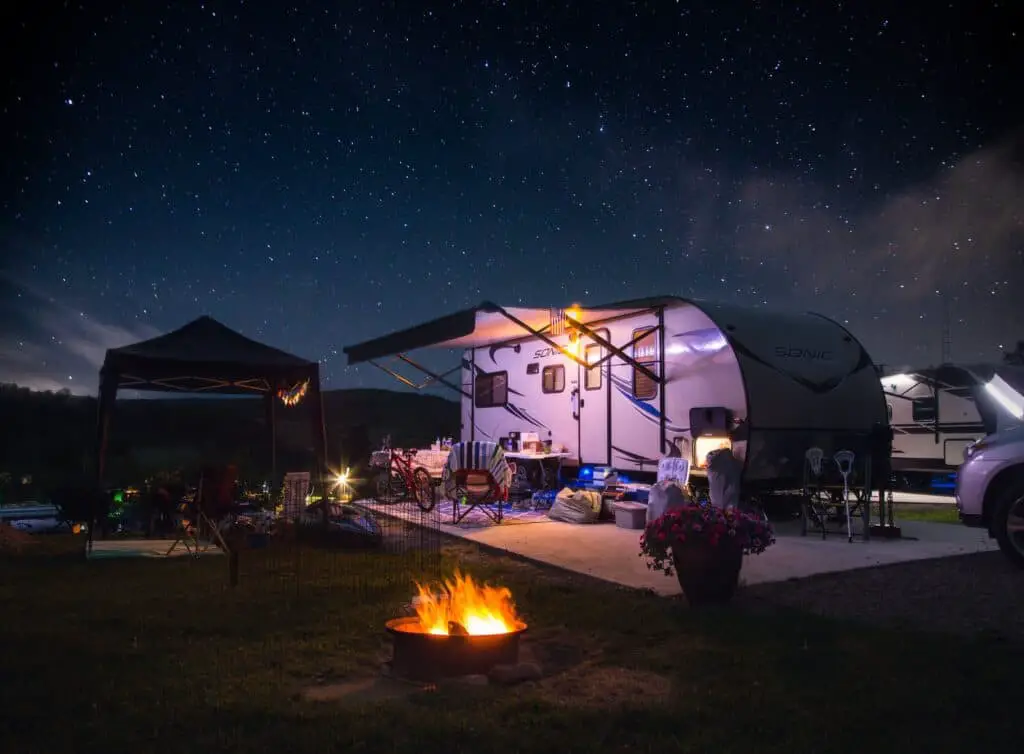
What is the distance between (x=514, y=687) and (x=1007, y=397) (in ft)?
21.2

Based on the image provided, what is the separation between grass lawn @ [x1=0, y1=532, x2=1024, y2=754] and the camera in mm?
3410

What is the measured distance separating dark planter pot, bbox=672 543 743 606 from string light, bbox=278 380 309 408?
19.0ft

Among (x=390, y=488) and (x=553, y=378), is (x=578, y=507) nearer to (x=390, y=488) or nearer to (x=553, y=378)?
(x=553, y=378)

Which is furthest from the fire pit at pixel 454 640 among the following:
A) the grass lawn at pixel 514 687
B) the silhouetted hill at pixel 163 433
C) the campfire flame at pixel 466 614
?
the silhouetted hill at pixel 163 433

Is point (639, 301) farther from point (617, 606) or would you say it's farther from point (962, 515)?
point (617, 606)

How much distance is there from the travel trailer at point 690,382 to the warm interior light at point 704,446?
0.7 inches

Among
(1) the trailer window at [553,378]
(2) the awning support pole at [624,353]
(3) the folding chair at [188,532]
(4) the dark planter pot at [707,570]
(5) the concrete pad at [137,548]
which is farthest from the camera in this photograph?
(1) the trailer window at [553,378]

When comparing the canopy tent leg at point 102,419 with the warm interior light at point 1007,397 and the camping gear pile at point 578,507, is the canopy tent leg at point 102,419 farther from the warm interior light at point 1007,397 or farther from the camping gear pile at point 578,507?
the warm interior light at point 1007,397

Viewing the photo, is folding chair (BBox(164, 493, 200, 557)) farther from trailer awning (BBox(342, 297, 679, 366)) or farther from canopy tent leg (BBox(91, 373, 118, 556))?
trailer awning (BBox(342, 297, 679, 366))

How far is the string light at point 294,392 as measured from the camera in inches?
405

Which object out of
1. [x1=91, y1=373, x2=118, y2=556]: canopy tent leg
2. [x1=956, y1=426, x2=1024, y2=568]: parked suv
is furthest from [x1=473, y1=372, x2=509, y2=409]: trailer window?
[x1=956, y1=426, x2=1024, y2=568]: parked suv

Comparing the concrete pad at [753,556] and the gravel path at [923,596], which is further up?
the concrete pad at [753,556]

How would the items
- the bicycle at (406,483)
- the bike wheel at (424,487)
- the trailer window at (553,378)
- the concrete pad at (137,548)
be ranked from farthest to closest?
1. the trailer window at (553,378)
2. the bicycle at (406,483)
3. the bike wheel at (424,487)
4. the concrete pad at (137,548)

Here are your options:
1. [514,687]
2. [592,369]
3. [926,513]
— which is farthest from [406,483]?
[514,687]
